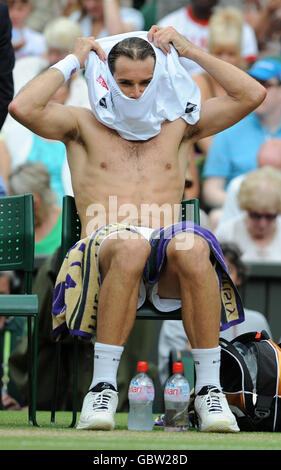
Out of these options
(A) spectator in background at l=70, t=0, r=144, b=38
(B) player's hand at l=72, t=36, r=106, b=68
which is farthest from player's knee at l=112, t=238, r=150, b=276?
(A) spectator in background at l=70, t=0, r=144, b=38

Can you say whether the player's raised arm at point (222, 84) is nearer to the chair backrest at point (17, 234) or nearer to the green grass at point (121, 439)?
the chair backrest at point (17, 234)

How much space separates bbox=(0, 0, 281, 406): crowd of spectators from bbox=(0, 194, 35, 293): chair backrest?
0.79 metres

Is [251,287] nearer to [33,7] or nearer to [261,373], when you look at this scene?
[261,373]

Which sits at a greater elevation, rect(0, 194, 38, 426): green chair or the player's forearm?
the player's forearm

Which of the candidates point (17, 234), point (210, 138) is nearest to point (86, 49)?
point (17, 234)

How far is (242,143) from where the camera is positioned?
8727 mm

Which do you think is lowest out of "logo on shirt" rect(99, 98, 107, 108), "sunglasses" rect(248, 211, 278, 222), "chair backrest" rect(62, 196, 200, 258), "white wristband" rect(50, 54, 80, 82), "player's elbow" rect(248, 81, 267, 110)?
"chair backrest" rect(62, 196, 200, 258)

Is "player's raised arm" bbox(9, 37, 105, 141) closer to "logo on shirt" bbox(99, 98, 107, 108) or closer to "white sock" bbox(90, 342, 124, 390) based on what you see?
"logo on shirt" bbox(99, 98, 107, 108)

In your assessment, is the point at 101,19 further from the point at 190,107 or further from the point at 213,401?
the point at 213,401

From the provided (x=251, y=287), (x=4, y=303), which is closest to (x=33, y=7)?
(x=251, y=287)

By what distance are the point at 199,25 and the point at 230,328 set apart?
4230 millimetres

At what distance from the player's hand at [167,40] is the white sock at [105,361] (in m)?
1.64

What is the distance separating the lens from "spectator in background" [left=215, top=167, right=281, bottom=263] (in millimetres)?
7531
